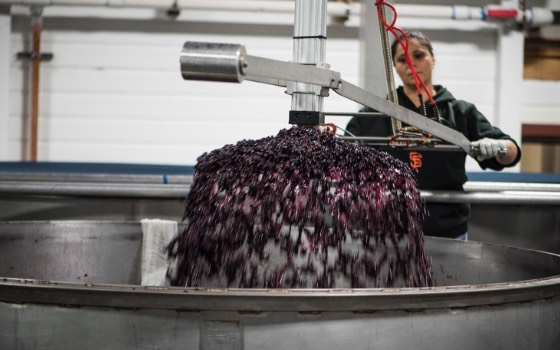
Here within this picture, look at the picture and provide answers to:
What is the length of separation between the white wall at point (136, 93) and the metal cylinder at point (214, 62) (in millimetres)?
3631

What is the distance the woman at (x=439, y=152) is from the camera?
229 cm

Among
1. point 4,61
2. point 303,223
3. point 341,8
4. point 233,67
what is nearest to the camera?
point 233,67

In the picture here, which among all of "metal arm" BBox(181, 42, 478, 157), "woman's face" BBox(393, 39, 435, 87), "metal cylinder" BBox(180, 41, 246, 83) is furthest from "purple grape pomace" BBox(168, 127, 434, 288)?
"woman's face" BBox(393, 39, 435, 87)

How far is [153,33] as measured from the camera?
4.59m

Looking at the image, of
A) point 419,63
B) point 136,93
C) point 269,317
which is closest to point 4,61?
point 136,93

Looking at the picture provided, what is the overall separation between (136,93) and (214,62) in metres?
3.74

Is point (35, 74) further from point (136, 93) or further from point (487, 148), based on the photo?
point (487, 148)

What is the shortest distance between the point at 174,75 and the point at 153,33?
0.28 metres

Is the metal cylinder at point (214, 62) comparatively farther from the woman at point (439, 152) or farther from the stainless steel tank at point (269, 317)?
the woman at point (439, 152)

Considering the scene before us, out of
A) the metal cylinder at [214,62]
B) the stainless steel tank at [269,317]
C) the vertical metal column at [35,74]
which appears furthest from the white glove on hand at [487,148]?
the vertical metal column at [35,74]

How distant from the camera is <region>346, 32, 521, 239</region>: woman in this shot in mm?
2293

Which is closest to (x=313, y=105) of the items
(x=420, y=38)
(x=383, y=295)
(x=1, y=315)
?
(x=383, y=295)

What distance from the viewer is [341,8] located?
4.42 m

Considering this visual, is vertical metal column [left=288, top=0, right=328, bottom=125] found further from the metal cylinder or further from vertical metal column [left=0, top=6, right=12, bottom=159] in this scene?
vertical metal column [left=0, top=6, right=12, bottom=159]
